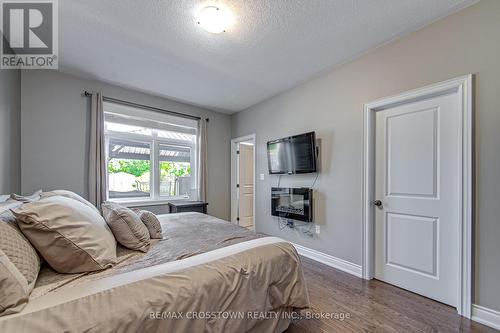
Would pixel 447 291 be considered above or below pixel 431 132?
below

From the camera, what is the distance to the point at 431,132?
2117mm

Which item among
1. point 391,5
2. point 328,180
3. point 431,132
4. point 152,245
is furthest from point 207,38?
point 431,132

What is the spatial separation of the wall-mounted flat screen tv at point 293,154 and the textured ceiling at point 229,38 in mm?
920

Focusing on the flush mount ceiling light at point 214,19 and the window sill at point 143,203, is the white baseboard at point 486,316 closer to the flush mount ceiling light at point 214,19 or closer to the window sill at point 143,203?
the flush mount ceiling light at point 214,19

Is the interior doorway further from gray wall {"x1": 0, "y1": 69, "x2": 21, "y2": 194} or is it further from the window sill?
gray wall {"x1": 0, "y1": 69, "x2": 21, "y2": 194}

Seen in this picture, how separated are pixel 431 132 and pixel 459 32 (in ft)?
2.90

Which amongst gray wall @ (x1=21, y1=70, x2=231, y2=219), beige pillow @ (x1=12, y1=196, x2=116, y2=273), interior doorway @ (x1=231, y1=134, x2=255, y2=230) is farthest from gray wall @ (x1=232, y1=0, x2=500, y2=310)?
gray wall @ (x1=21, y1=70, x2=231, y2=219)

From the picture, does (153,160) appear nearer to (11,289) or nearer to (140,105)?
(140,105)

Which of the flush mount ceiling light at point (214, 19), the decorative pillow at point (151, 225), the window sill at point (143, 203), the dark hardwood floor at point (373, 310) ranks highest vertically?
the flush mount ceiling light at point (214, 19)

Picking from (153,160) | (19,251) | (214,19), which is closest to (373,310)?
(19,251)

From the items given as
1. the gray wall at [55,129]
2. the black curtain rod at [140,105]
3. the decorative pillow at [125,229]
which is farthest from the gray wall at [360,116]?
the gray wall at [55,129]

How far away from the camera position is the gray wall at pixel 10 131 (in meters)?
2.19

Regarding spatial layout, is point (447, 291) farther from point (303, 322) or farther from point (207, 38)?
point (207, 38)

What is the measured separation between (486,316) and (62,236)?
9.98ft
